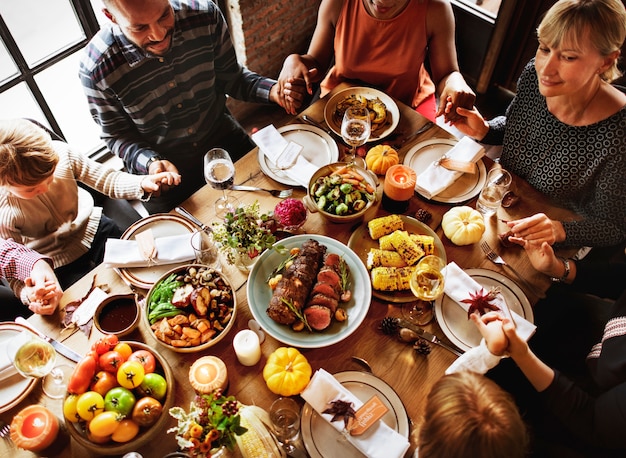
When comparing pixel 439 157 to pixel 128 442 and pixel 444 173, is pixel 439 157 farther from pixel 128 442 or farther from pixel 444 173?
pixel 128 442

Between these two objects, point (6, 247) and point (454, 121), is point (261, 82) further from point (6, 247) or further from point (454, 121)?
point (6, 247)

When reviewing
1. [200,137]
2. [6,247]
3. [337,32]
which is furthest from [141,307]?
[337,32]

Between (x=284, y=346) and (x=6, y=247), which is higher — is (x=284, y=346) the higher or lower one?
the lower one

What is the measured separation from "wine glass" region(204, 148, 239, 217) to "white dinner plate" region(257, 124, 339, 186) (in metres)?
0.22

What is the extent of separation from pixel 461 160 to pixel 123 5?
1.59 metres

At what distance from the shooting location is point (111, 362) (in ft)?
4.63

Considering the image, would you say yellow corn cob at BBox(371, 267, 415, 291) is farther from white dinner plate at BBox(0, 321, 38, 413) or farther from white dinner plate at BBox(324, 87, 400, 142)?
white dinner plate at BBox(0, 321, 38, 413)

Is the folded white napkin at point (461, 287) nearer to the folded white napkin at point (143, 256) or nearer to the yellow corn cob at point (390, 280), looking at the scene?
the yellow corn cob at point (390, 280)

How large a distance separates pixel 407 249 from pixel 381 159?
1.59 feet

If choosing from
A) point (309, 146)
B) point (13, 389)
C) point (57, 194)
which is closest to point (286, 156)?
point (309, 146)

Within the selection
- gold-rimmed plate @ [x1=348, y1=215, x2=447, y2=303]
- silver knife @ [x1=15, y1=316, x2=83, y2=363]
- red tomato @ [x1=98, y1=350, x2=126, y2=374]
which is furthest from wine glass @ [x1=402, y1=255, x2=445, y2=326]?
silver knife @ [x1=15, y1=316, x2=83, y2=363]

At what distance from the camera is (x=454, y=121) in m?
2.25

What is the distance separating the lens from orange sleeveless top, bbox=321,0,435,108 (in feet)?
8.25

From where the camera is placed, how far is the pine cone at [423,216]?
6.29ft
